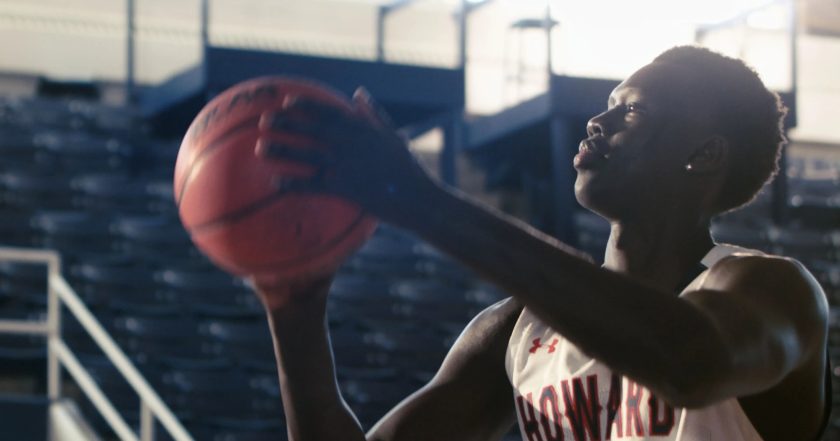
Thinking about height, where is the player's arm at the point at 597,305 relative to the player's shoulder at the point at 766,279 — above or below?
above

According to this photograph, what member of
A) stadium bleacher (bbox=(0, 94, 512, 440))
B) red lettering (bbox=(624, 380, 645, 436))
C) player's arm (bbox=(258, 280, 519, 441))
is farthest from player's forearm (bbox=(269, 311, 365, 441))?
stadium bleacher (bbox=(0, 94, 512, 440))

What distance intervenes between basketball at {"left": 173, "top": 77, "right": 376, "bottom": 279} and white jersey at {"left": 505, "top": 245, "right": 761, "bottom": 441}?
389 millimetres

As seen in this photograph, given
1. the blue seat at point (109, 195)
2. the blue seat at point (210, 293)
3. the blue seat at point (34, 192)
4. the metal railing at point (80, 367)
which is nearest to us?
the metal railing at point (80, 367)

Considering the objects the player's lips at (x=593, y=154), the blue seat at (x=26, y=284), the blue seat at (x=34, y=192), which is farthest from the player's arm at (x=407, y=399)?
the blue seat at (x=34, y=192)

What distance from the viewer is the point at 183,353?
5578mm

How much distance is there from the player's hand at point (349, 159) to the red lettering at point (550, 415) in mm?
617

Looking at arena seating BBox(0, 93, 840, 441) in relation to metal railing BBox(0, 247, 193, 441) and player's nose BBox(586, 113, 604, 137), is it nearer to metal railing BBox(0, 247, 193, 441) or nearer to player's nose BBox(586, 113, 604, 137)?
metal railing BBox(0, 247, 193, 441)

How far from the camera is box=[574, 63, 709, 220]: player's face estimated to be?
1.68 meters

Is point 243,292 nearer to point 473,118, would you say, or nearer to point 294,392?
point 473,118

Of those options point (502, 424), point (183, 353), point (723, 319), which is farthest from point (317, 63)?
point (723, 319)

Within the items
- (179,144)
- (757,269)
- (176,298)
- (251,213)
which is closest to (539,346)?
(757,269)

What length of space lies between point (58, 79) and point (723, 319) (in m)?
7.53

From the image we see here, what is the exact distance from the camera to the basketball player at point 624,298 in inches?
49.6

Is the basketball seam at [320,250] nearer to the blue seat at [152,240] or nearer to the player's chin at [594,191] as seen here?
the player's chin at [594,191]
